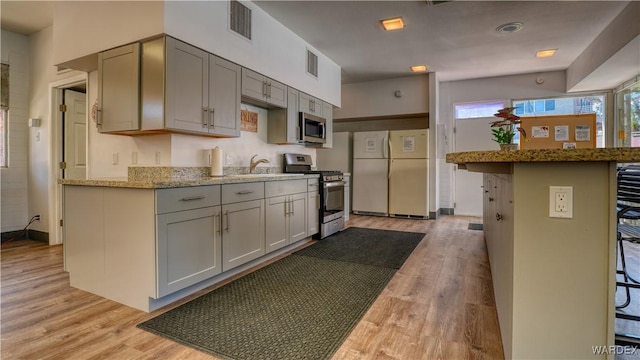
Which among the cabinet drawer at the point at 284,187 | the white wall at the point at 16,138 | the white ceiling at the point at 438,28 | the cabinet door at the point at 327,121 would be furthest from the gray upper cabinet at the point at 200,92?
the white wall at the point at 16,138

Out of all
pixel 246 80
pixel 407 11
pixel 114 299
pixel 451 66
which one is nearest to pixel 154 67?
pixel 246 80

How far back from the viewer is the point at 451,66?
17.8 ft

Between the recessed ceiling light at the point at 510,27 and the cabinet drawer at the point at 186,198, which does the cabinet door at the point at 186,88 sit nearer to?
the cabinet drawer at the point at 186,198

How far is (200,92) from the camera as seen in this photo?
2773 mm

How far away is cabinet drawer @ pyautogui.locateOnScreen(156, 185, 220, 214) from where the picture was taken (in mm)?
2131

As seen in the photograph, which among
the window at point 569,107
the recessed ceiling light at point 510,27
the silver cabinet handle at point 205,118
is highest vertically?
the recessed ceiling light at point 510,27

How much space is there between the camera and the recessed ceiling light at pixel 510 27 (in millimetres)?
3775

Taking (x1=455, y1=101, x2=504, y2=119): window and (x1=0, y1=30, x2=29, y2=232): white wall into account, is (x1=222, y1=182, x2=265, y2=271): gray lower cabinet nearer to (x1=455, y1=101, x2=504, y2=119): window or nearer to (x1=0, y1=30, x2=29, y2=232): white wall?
(x1=0, y1=30, x2=29, y2=232): white wall

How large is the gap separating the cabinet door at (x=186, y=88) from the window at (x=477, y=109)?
17.0 ft

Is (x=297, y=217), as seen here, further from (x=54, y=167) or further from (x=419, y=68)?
(x=419, y=68)

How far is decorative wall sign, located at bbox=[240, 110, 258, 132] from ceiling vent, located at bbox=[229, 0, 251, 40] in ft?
2.81

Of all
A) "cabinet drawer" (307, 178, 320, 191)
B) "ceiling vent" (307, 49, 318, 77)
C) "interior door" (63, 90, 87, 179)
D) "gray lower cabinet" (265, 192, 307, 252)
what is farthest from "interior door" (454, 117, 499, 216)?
"interior door" (63, 90, 87, 179)

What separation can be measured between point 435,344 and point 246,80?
2.84m

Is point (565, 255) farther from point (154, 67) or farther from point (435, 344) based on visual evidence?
point (154, 67)
